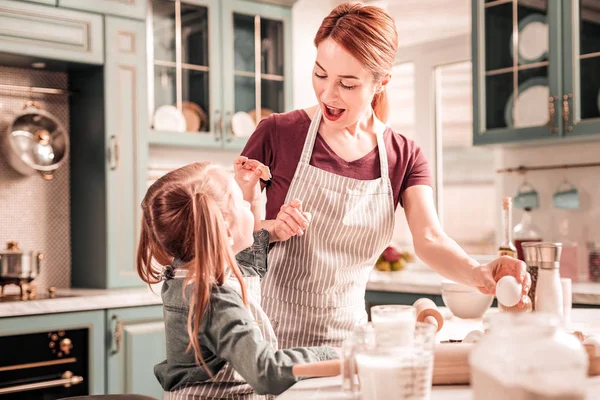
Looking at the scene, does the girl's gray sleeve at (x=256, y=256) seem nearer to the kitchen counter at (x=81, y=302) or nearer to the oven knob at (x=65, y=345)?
the kitchen counter at (x=81, y=302)

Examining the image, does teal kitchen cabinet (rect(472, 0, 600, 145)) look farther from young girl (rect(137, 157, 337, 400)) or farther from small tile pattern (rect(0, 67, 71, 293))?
young girl (rect(137, 157, 337, 400))

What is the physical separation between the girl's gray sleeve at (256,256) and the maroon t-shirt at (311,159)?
8.5 inches

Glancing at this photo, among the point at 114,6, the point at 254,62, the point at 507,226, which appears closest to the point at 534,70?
the point at 507,226

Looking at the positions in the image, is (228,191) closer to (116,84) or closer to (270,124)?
(270,124)

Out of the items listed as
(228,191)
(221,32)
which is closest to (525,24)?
(221,32)

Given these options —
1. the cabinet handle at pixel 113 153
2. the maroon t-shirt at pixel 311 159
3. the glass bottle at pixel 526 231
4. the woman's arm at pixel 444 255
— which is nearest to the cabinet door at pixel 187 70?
the cabinet handle at pixel 113 153

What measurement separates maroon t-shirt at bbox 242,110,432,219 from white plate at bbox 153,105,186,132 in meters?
1.95

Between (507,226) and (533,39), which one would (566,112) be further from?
(507,226)

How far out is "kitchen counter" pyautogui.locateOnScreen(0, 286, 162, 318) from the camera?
288 centimetres

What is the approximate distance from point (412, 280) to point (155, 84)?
5.49 ft

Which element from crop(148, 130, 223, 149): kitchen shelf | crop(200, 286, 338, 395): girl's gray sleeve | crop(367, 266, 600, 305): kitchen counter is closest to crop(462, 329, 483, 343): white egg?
crop(200, 286, 338, 395): girl's gray sleeve

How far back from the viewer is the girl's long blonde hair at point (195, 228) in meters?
1.21

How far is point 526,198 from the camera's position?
359 cm

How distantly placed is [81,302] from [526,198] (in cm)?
221
